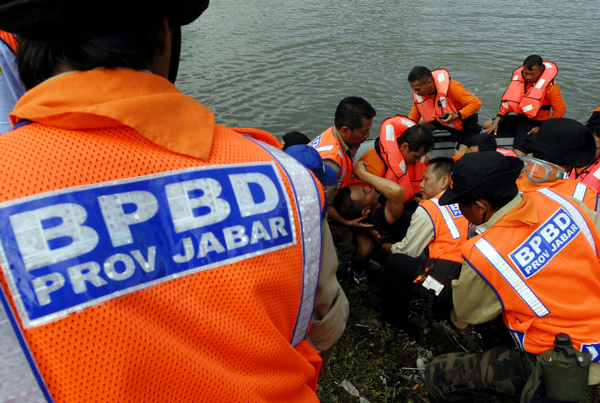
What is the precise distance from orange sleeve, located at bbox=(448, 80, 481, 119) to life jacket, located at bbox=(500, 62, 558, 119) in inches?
46.7

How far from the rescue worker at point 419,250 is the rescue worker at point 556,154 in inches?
25.1

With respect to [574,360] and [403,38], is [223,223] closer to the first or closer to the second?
[574,360]

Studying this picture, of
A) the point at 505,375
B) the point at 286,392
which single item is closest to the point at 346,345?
the point at 505,375

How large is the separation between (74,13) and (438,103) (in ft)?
19.6

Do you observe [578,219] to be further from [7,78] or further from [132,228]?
[7,78]

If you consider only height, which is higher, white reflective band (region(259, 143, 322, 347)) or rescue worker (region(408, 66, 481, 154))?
white reflective band (region(259, 143, 322, 347))

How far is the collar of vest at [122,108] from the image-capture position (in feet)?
1.99

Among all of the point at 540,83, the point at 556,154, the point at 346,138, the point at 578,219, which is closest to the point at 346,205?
the point at 346,138

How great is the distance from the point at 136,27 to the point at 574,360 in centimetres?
227

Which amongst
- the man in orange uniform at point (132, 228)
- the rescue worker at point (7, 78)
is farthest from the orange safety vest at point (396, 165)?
the man in orange uniform at point (132, 228)

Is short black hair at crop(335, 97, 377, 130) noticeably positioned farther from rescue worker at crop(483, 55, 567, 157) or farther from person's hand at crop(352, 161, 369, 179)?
rescue worker at crop(483, 55, 567, 157)

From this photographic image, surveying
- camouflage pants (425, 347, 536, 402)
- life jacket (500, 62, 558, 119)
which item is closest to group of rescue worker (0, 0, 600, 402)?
camouflage pants (425, 347, 536, 402)

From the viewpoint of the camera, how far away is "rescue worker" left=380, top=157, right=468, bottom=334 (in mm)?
2754

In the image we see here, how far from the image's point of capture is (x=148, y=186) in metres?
0.63
